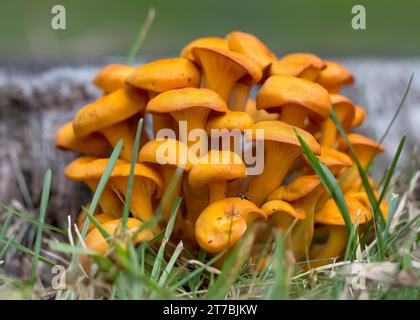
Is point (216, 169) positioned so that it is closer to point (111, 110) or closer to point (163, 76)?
point (163, 76)

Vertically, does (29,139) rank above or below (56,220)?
above

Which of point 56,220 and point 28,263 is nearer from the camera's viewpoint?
point 28,263

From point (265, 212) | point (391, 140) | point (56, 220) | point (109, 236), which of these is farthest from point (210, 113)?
point (391, 140)

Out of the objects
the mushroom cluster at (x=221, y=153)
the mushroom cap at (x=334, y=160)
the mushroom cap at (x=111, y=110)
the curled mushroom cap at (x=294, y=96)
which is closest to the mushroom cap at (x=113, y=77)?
the mushroom cluster at (x=221, y=153)

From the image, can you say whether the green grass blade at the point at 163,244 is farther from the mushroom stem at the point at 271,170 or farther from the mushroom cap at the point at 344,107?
the mushroom cap at the point at 344,107

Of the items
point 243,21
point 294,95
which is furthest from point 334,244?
point 243,21

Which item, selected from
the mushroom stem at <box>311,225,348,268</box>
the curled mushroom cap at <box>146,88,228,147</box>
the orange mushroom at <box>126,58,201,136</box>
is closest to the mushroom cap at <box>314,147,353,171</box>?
the mushroom stem at <box>311,225,348,268</box>

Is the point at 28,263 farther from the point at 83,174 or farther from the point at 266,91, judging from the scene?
the point at 266,91
